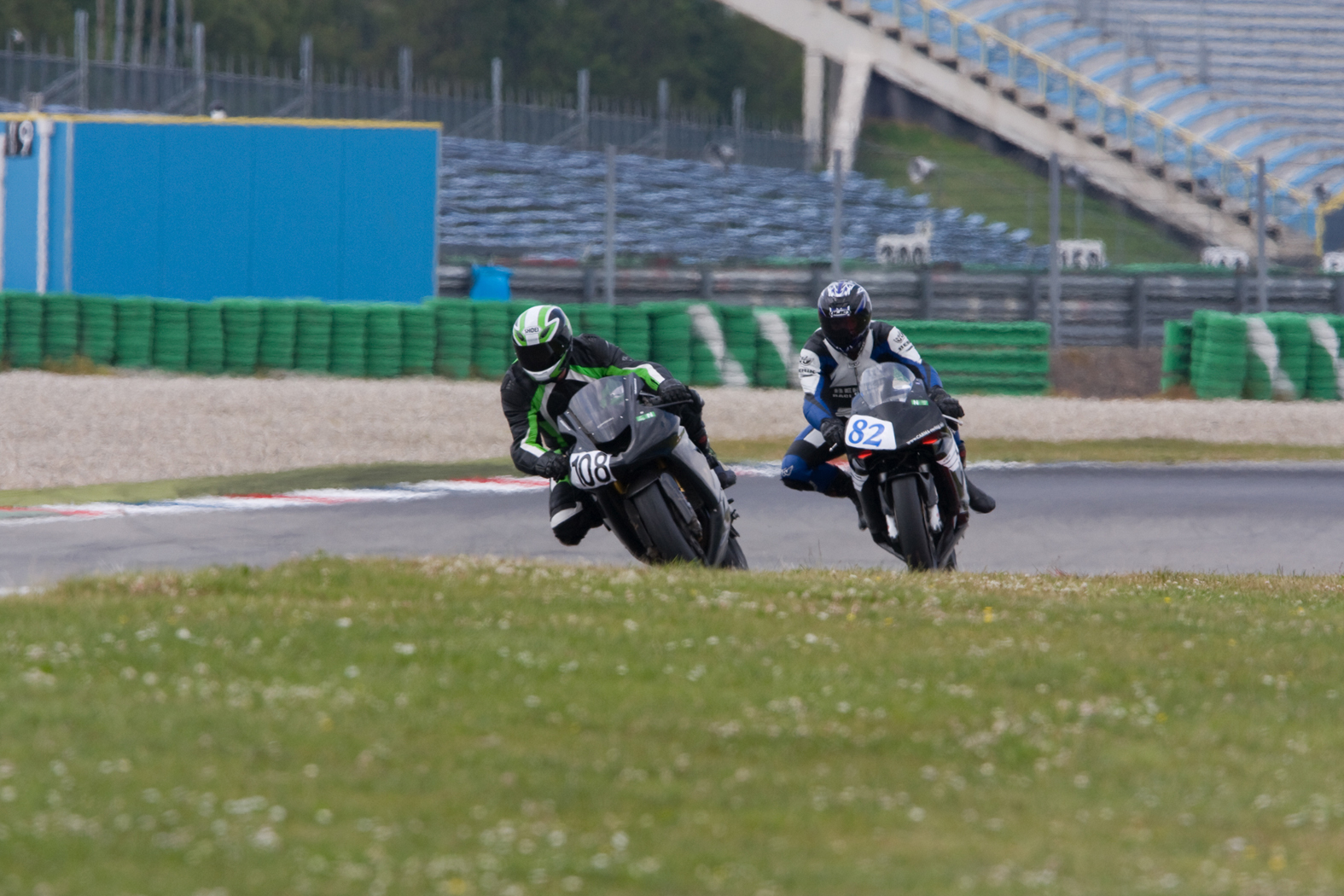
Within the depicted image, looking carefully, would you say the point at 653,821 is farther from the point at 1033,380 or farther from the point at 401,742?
the point at 1033,380

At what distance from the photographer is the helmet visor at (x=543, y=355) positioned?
29.4 feet

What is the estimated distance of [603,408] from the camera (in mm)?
8836

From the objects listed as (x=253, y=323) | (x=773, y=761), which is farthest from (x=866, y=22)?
(x=773, y=761)

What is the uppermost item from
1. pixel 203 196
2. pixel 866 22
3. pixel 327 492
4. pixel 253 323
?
pixel 866 22

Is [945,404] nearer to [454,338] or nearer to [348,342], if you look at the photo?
[454,338]

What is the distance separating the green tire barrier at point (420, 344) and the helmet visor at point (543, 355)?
503 inches

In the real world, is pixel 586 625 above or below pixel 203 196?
below

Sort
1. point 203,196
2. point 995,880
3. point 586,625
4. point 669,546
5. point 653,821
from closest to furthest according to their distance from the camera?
point 995,880
point 653,821
point 586,625
point 669,546
point 203,196

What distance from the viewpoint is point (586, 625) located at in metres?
6.91

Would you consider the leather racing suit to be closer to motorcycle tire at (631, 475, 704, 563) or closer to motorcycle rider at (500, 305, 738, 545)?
motorcycle rider at (500, 305, 738, 545)

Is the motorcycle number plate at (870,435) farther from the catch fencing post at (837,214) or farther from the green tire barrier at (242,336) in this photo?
the green tire barrier at (242,336)

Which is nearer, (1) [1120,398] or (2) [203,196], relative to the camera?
(1) [1120,398]

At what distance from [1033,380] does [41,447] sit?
11978mm

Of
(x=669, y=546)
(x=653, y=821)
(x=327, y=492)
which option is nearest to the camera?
(x=653, y=821)
